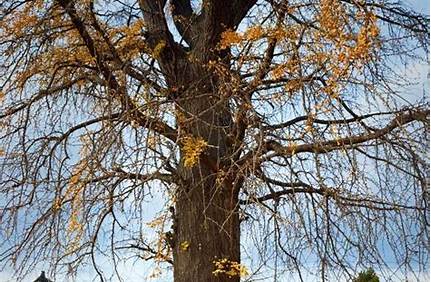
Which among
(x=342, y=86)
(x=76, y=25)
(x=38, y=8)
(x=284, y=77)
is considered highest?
(x=38, y=8)

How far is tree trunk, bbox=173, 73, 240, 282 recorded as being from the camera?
4027 millimetres

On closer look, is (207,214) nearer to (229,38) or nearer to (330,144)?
(330,144)

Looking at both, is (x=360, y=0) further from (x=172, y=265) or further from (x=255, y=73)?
(x=172, y=265)

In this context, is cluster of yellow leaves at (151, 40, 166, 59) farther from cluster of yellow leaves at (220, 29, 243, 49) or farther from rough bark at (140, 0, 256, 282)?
cluster of yellow leaves at (220, 29, 243, 49)

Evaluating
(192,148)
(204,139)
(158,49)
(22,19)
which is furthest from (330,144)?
(22,19)

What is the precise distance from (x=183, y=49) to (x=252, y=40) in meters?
0.93

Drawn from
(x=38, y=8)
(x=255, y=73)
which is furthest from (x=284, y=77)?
(x=38, y=8)

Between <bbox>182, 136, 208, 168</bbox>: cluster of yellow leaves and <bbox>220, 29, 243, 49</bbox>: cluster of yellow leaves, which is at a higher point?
<bbox>220, 29, 243, 49</bbox>: cluster of yellow leaves

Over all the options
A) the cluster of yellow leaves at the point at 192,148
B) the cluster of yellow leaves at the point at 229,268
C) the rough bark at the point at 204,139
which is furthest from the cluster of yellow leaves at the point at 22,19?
the cluster of yellow leaves at the point at 229,268

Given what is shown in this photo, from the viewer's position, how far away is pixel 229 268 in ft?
13.2

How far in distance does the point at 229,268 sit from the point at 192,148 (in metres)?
0.76

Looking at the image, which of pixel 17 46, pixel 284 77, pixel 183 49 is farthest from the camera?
pixel 183 49

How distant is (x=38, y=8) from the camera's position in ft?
14.4

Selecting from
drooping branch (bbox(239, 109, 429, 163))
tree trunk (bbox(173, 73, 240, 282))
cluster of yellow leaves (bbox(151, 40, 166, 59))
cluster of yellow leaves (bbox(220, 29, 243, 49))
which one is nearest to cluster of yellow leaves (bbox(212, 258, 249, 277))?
tree trunk (bbox(173, 73, 240, 282))
